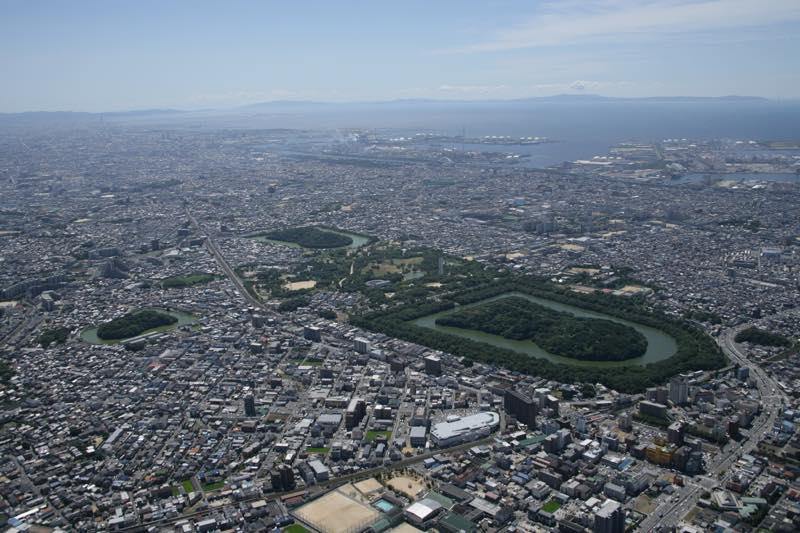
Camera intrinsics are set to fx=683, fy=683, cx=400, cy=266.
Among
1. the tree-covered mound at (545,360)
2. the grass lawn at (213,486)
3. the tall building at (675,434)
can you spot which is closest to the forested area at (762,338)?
the tree-covered mound at (545,360)

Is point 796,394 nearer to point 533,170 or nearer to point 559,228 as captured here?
point 559,228

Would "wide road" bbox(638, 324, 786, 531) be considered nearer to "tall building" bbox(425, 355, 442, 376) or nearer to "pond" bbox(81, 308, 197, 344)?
"tall building" bbox(425, 355, 442, 376)

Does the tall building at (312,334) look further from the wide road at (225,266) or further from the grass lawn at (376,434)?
the grass lawn at (376,434)

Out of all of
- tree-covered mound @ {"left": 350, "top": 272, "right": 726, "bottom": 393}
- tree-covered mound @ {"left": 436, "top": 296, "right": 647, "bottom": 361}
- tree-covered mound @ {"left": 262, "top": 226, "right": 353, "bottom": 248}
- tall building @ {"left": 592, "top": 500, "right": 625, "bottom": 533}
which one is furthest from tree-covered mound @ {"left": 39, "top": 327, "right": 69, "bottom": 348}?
tall building @ {"left": 592, "top": 500, "right": 625, "bottom": 533}

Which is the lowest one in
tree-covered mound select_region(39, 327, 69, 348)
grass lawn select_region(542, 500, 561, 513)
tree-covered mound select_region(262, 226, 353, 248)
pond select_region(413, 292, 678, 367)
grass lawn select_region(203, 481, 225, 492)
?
grass lawn select_region(203, 481, 225, 492)

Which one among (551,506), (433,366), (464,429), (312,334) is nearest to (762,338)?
(433,366)

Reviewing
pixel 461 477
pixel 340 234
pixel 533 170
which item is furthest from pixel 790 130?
pixel 461 477
